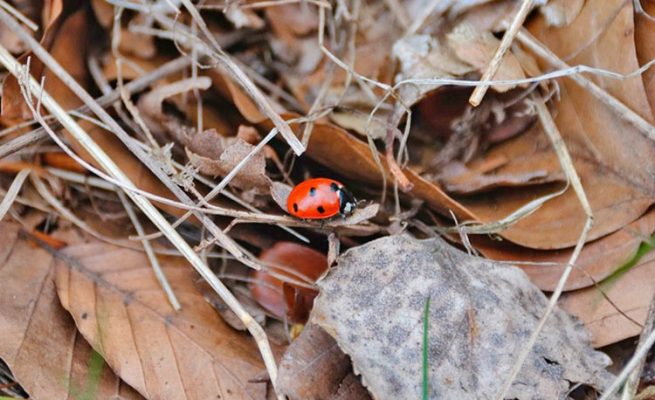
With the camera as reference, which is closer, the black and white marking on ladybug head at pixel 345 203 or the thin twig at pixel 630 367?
the thin twig at pixel 630 367

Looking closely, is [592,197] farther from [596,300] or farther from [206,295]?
[206,295]

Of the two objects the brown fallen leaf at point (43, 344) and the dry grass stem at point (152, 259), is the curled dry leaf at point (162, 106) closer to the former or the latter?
the dry grass stem at point (152, 259)

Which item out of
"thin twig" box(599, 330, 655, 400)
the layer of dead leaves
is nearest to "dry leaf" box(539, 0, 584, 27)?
the layer of dead leaves

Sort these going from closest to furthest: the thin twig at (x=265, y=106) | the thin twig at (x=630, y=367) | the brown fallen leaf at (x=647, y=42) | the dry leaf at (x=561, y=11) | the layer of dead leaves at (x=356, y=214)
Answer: the thin twig at (x=630, y=367) < the layer of dead leaves at (x=356, y=214) < the thin twig at (x=265, y=106) < the brown fallen leaf at (x=647, y=42) < the dry leaf at (x=561, y=11)

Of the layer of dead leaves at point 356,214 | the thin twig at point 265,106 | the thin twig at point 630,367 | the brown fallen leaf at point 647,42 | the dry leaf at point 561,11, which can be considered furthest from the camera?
the dry leaf at point 561,11

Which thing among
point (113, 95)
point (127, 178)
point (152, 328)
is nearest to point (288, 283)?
point (152, 328)

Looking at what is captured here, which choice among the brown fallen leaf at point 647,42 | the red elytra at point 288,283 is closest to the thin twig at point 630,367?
the brown fallen leaf at point 647,42

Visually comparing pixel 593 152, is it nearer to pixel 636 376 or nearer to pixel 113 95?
pixel 636 376

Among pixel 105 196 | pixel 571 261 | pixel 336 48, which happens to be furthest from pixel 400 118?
pixel 105 196
